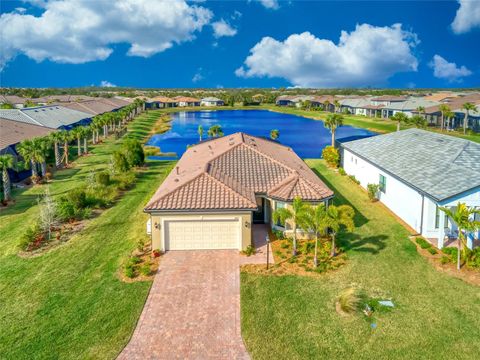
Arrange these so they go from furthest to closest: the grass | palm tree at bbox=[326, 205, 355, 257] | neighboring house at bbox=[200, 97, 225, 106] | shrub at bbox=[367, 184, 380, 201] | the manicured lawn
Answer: neighboring house at bbox=[200, 97, 225, 106]
shrub at bbox=[367, 184, 380, 201]
palm tree at bbox=[326, 205, 355, 257]
the grass
the manicured lawn

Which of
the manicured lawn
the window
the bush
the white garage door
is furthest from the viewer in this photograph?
the bush

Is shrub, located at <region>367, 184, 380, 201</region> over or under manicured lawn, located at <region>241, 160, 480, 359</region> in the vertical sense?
over

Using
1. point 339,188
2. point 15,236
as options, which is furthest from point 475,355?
point 15,236

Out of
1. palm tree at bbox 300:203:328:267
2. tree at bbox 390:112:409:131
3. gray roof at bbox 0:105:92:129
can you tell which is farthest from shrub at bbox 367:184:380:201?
gray roof at bbox 0:105:92:129

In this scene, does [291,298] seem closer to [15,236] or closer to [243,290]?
[243,290]

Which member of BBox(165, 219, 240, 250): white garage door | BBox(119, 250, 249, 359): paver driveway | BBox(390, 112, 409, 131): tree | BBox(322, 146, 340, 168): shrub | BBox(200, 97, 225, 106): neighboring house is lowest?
BBox(119, 250, 249, 359): paver driveway

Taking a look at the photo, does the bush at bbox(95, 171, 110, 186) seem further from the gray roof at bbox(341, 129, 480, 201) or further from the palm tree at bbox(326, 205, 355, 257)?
the gray roof at bbox(341, 129, 480, 201)

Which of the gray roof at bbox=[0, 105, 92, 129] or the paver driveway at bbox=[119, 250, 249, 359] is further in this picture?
the gray roof at bbox=[0, 105, 92, 129]
